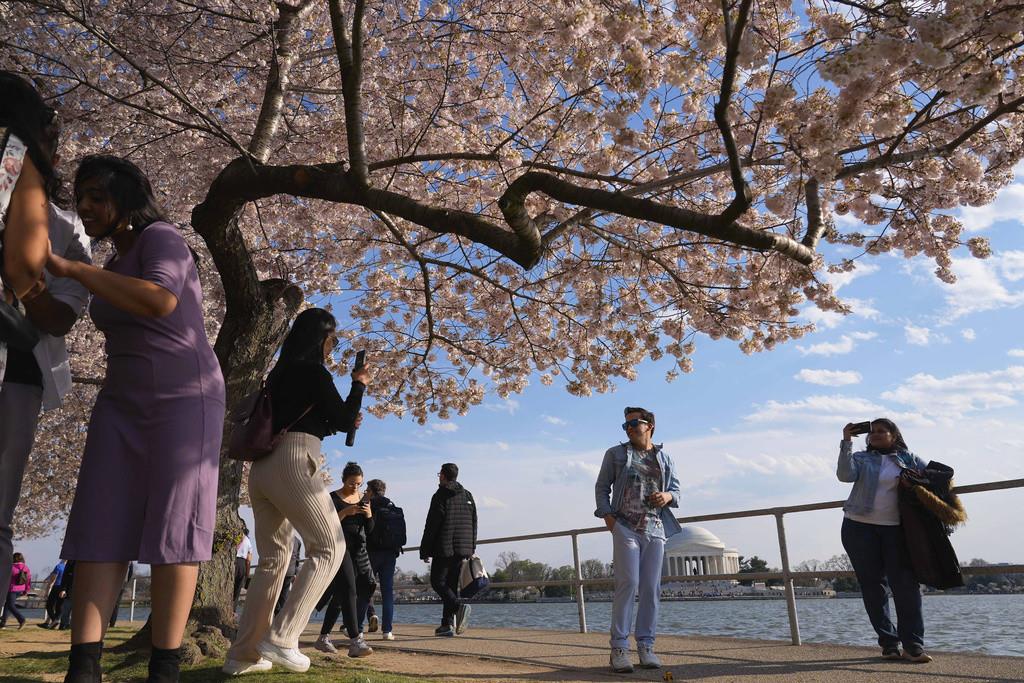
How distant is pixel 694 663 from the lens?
521 centimetres

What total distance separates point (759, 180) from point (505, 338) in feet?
17.5

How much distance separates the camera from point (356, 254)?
37.3 feet

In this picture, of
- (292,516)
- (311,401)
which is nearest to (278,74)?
(311,401)

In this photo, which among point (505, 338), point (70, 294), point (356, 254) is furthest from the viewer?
point (505, 338)

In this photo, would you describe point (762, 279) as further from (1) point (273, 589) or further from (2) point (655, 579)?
(1) point (273, 589)

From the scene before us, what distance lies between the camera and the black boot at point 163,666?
2235 millimetres

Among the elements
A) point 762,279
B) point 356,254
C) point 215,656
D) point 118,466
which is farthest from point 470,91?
point 118,466

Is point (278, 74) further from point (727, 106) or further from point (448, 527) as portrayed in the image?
point (727, 106)

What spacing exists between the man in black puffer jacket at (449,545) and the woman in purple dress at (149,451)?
19.7ft

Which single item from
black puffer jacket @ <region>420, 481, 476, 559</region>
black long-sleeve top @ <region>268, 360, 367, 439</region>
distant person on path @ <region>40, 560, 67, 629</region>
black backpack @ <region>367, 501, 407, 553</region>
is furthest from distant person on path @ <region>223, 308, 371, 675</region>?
distant person on path @ <region>40, 560, 67, 629</region>

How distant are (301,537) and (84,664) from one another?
1.47m

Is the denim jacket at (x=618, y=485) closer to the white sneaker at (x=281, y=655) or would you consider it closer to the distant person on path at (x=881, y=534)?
the distant person on path at (x=881, y=534)

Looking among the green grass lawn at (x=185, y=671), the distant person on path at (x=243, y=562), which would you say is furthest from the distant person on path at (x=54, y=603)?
the green grass lawn at (x=185, y=671)

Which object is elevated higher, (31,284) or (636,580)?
(31,284)
